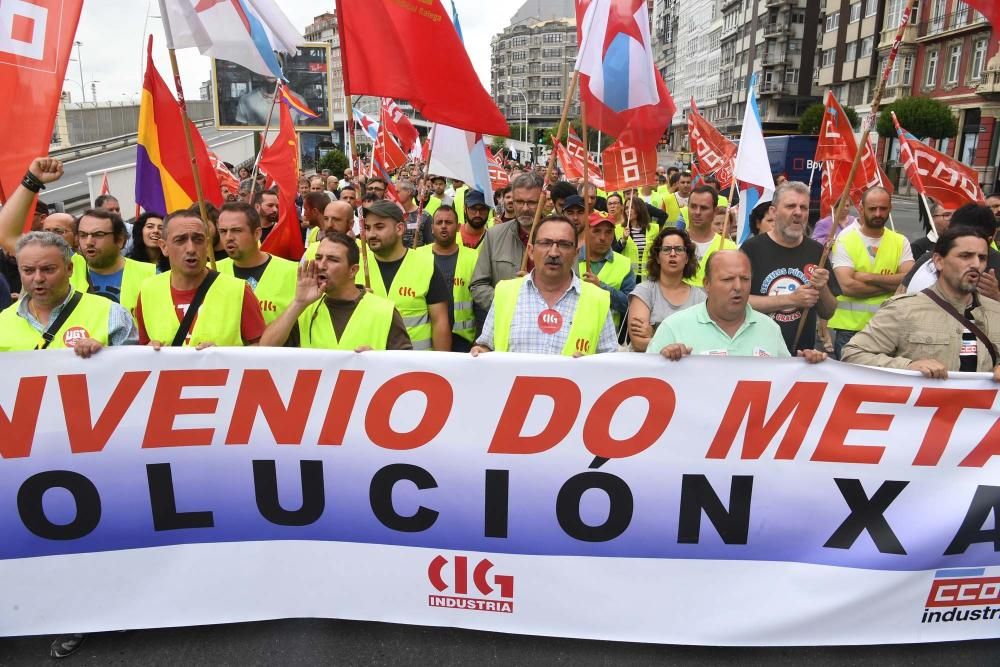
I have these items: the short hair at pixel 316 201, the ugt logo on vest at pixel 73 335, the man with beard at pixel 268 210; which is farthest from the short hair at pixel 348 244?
the short hair at pixel 316 201

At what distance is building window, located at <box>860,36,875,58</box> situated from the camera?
52156 mm

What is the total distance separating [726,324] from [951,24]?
47243mm

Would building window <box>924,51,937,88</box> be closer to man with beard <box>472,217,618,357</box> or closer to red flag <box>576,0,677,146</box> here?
red flag <box>576,0,677,146</box>

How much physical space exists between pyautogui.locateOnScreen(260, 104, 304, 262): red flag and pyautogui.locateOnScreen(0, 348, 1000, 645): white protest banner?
306 centimetres

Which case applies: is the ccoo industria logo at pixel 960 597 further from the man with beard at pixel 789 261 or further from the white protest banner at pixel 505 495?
the man with beard at pixel 789 261

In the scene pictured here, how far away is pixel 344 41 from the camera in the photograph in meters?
4.09

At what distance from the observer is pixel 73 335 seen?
3.30 m

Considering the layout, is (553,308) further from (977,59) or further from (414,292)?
(977,59)

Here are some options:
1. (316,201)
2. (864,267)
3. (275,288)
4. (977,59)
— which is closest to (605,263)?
(864,267)

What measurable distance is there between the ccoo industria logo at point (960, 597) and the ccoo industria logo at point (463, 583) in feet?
5.74

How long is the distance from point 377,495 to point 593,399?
3.18 feet

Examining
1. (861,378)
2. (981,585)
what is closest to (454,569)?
(861,378)

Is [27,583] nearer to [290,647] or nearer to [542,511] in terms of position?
[290,647]

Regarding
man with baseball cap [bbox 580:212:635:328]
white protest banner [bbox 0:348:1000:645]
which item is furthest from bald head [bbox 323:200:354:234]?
white protest banner [bbox 0:348:1000:645]
